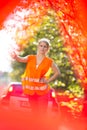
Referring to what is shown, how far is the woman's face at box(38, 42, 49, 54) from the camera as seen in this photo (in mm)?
2020

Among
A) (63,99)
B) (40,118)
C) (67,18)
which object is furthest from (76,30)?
(40,118)

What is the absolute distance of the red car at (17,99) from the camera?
2020 mm

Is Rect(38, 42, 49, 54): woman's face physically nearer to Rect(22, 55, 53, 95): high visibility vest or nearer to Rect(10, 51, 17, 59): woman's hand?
Rect(22, 55, 53, 95): high visibility vest

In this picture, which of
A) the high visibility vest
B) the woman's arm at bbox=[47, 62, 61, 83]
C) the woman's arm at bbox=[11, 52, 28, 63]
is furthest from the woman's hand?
the woman's arm at bbox=[47, 62, 61, 83]

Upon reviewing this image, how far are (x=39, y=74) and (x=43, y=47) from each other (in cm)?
16

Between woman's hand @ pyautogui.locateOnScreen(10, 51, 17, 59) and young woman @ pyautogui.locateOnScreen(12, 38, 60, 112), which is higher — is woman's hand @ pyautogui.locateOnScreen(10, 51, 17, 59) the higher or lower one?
the higher one

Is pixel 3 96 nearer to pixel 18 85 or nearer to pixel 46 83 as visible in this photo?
pixel 18 85

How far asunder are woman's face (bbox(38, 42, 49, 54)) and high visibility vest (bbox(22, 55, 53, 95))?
0.14 feet

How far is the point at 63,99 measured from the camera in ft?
6.58

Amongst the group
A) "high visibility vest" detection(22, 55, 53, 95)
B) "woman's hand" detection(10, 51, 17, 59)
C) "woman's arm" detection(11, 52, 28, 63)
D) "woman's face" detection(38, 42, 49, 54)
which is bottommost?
"high visibility vest" detection(22, 55, 53, 95)

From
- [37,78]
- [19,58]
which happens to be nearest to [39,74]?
[37,78]

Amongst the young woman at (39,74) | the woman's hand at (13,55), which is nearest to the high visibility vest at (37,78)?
the young woman at (39,74)

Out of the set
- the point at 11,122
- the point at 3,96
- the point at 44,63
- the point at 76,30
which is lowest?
the point at 11,122

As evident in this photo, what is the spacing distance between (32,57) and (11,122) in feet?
1.33
